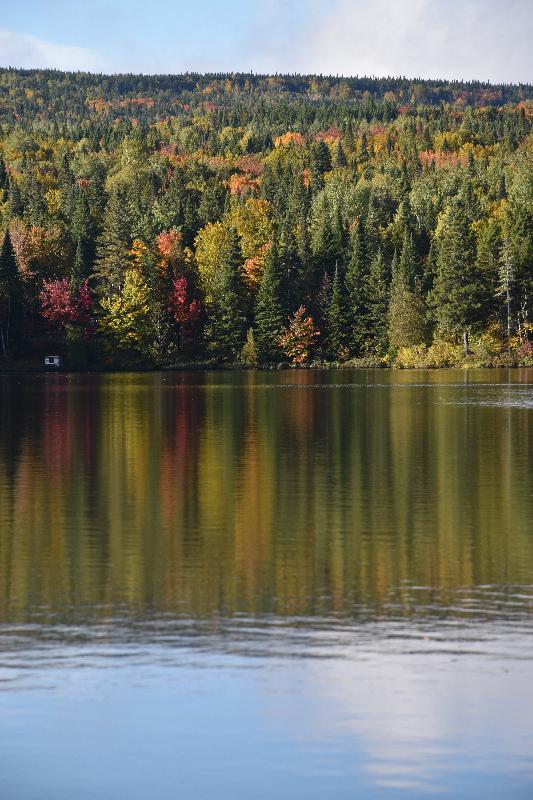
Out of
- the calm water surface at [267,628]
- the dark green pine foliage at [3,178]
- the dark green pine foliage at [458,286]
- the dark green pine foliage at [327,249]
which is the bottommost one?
the calm water surface at [267,628]

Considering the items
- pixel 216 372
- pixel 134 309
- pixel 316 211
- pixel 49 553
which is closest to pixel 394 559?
pixel 49 553

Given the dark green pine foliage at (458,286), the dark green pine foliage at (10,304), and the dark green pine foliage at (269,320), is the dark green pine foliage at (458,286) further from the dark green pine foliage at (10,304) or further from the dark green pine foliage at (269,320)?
the dark green pine foliage at (10,304)

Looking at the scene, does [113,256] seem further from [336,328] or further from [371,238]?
[371,238]

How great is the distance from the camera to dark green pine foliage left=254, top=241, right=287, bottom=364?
11994 centimetres

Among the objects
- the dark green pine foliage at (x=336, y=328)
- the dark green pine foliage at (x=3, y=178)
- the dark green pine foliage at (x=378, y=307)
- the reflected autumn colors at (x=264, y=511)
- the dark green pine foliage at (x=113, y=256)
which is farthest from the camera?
the dark green pine foliage at (x=3, y=178)

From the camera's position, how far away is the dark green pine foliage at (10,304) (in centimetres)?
11544

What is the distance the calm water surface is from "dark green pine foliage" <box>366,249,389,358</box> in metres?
85.8

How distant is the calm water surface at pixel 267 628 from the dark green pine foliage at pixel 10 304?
84433mm

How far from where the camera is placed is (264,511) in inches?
931

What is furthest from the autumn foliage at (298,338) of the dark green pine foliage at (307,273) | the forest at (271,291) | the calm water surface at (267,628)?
the calm water surface at (267,628)

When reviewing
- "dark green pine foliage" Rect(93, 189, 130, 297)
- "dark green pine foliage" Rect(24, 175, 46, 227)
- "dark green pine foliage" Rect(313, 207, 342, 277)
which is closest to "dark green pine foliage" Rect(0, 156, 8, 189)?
"dark green pine foliage" Rect(24, 175, 46, 227)

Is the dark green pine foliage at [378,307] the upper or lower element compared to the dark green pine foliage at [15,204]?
lower

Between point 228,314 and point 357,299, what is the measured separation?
499 inches

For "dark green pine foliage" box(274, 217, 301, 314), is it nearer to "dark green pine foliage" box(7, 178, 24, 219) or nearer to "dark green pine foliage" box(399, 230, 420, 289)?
"dark green pine foliage" box(399, 230, 420, 289)
